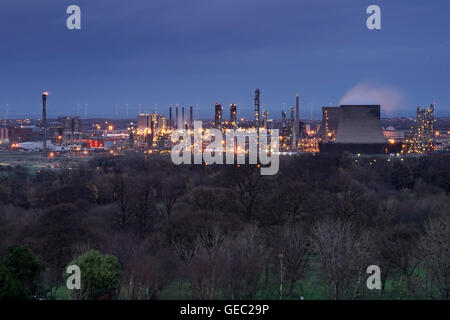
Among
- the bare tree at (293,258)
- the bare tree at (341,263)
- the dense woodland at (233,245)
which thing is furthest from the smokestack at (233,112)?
the bare tree at (341,263)

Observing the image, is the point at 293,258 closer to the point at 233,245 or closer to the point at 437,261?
the point at 233,245

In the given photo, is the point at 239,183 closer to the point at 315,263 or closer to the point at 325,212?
the point at 325,212

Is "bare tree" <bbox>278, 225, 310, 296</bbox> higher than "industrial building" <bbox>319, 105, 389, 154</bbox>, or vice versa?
"industrial building" <bbox>319, 105, 389, 154</bbox>

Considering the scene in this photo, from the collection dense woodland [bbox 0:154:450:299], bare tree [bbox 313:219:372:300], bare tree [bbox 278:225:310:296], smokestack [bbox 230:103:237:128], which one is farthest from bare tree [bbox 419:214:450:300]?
smokestack [bbox 230:103:237:128]

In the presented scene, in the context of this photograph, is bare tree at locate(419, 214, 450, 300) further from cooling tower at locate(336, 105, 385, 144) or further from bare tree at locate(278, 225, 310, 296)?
cooling tower at locate(336, 105, 385, 144)

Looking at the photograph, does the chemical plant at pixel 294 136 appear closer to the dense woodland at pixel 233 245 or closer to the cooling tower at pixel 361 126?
the cooling tower at pixel 361 126

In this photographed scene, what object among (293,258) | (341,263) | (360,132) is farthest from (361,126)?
(341,263)

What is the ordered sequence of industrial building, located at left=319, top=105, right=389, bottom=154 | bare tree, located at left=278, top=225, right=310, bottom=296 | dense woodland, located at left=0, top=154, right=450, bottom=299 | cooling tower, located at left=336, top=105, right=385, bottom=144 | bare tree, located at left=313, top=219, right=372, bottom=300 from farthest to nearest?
cooling tower, located at left=336, top=105, right=385, bottom=144 → industrial building, located at left=319, top=105, right=389, bottom=154 → bare tree, located at left=278, top=225, right=310, bottom=296 → bare tree, located at left=313, top=219, right=372, bottom=300 → dense woodland, located at left=0, top=154, right=450, bottom=299
